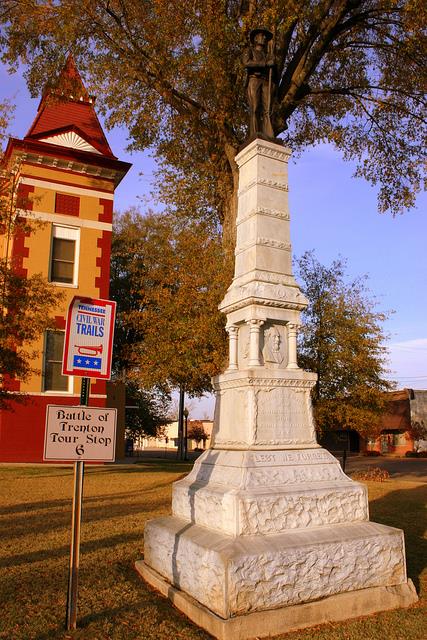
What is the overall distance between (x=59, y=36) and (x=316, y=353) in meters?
11.6

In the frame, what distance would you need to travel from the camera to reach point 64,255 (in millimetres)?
21781

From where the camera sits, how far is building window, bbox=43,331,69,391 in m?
20.5

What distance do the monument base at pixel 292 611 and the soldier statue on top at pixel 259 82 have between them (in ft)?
17.9

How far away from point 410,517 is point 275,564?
675 cm

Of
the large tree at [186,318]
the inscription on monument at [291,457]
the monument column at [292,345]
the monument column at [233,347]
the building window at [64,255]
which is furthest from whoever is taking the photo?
the building window at [64,255]

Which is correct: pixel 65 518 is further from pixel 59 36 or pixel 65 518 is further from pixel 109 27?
pixel 109 27

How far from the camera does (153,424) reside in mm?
39281

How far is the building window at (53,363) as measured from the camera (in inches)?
808

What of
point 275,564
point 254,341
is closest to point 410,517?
point 254,341

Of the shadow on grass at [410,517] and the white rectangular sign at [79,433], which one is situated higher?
the white rectangular sign at [79,433]

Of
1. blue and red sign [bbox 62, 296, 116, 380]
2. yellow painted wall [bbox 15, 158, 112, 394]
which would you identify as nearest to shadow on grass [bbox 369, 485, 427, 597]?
blue and red sign [bbox 62, 296, 116, 380]

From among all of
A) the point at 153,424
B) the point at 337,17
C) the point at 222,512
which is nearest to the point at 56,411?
the point at 222,512

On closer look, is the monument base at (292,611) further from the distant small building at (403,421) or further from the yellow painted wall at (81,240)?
the distant small building at (403,421)

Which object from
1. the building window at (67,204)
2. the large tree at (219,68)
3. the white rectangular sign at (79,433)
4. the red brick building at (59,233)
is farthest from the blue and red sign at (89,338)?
the building window at (67,204)
